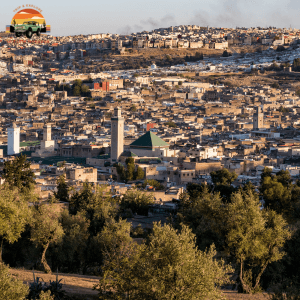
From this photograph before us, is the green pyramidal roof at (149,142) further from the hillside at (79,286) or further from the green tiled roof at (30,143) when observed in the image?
the hillside at (79,286)

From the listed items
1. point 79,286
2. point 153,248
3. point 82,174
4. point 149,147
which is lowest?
point 79,286

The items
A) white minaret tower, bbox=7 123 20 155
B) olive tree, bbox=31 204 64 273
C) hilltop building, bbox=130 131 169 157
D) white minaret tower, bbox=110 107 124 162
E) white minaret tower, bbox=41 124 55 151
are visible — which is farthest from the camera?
A: white minaret tower, bbox=41 124 55 151

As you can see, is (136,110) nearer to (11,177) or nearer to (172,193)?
(172,193)

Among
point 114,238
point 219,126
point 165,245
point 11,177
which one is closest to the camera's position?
point 165,245

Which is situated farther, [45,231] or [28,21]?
[28,21]

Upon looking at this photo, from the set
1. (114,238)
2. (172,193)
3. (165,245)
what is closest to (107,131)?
(172,193)

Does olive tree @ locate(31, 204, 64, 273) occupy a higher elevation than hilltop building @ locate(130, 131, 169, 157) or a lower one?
lower

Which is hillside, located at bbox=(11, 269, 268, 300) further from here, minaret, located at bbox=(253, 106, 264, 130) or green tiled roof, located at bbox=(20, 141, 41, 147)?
minaret, located at bbox=(253, 106, 264, 130)

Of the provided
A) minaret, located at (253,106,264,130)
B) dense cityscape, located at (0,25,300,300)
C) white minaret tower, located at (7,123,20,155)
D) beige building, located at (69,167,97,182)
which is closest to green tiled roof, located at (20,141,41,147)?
dense cityscape, located at (0,25,300,300)

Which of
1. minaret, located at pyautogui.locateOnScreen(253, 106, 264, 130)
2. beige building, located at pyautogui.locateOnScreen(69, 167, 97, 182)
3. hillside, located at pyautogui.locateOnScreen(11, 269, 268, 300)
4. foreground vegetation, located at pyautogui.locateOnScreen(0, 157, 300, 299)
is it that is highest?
minaret, located at pyautogui.locateOnScreen(253, 106, 264, 130)

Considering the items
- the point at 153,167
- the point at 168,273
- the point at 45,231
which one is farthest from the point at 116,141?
the point at 168,273

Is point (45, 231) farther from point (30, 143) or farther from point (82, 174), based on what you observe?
point (30, 143)
